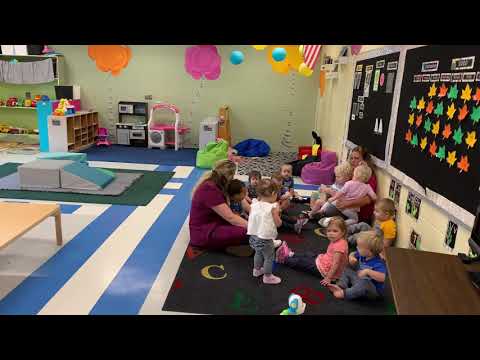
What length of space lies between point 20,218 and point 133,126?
5.87 meters

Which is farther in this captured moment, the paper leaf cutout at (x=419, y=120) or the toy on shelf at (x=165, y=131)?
the toy on shelf at (x=165, y=131)

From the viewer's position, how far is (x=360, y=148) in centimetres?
455

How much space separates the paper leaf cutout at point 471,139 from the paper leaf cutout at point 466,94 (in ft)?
0.80

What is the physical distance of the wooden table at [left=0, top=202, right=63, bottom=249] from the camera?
2885mm

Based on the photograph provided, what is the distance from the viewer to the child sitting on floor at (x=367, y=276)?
9.06 feet

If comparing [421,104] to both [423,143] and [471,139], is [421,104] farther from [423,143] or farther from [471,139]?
[471,139]

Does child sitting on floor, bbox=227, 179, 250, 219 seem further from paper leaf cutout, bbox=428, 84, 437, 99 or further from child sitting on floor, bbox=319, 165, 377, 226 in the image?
paper leaf cutout, bbox=428, 84, 437, 99

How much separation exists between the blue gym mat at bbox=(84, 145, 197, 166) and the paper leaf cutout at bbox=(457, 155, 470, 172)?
17.3 feet

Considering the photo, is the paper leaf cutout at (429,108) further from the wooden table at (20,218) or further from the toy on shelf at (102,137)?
the toy on shelf at (102,137)

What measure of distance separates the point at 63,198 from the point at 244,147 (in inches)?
181

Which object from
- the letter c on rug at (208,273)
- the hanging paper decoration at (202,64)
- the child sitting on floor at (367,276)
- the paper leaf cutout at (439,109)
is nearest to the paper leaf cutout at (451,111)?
the paper leaf cutout at (439,109)

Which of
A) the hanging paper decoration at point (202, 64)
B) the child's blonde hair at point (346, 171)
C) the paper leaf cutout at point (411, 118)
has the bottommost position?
the child's blonde hair at point (346, 171)
